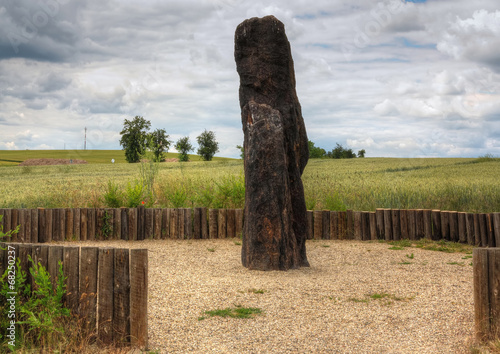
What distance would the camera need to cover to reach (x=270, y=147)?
281 inches

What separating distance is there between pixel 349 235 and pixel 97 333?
7.27 m

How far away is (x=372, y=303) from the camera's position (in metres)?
5.73

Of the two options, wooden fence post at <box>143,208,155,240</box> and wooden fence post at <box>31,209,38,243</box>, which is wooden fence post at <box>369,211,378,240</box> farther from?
wooden fence post at <box>31,209,38,243</box>

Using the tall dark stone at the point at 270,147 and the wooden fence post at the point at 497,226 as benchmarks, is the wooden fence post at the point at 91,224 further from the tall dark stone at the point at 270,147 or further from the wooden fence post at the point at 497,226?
the wooden fence post at the point at 497,226

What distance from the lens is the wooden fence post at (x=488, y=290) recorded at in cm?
427

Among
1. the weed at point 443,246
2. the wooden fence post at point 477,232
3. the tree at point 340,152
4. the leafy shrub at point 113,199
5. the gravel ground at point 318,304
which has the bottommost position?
the gravel ground at point 318,304

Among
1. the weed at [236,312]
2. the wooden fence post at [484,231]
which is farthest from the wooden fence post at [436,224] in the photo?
the weed at [236,312]

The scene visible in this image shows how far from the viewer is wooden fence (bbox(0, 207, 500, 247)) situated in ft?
32.4

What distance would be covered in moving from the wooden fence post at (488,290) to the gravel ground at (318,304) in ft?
0.82

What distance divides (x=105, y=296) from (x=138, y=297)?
13.7 inches

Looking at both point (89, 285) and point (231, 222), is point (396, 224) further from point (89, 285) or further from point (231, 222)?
point (89, 285)

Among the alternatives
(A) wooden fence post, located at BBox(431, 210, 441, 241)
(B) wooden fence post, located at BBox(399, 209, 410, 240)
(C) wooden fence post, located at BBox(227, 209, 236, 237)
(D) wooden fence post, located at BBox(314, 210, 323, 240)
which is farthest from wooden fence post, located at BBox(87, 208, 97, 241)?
(A) wooden fence post, located at BBox(431, 210, 441, 241)

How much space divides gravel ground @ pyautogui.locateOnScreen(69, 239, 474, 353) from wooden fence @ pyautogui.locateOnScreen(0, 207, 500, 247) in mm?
1493

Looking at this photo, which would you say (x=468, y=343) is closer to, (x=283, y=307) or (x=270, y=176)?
(x=283, y=307)
